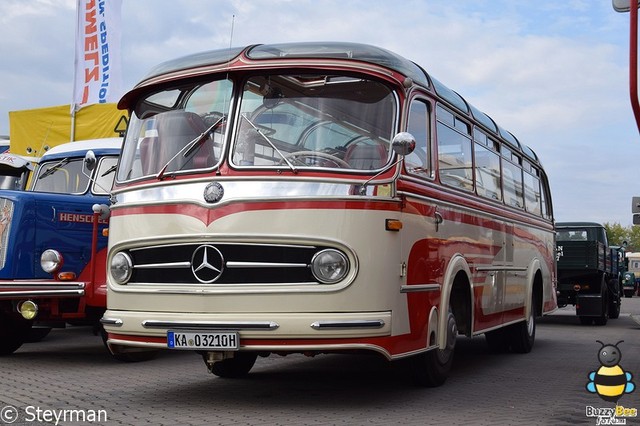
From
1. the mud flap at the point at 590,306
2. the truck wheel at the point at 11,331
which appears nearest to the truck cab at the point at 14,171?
the truck wheel at the point at 11,331

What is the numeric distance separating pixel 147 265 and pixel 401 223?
6.76 feet

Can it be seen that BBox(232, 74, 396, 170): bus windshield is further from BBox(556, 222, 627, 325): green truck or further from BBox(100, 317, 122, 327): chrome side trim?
BBox(556, 222, 627, 325): green truck

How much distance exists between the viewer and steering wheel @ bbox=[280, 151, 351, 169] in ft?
23.4

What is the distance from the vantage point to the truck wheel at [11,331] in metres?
11.3

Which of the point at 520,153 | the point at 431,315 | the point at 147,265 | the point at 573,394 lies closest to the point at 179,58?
the point at 147,265

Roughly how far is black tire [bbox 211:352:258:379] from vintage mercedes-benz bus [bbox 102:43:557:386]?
164cm

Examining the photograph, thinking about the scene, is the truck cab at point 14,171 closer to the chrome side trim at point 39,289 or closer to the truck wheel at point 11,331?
the truck wheel at point 11,331

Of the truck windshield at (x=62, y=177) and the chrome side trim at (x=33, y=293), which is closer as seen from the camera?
the chrome side trim at (x=33, y=293)

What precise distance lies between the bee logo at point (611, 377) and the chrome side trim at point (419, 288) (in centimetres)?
155

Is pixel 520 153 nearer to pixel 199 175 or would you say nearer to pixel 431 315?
pixel 431 315

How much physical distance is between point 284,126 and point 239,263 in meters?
1.16

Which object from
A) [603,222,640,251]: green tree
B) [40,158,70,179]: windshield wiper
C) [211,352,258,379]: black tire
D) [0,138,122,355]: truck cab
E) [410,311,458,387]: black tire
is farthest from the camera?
[603,222,640,251]: green tree

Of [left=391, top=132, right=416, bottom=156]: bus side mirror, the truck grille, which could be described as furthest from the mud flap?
the truck grille

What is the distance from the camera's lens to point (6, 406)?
737 centimetres
